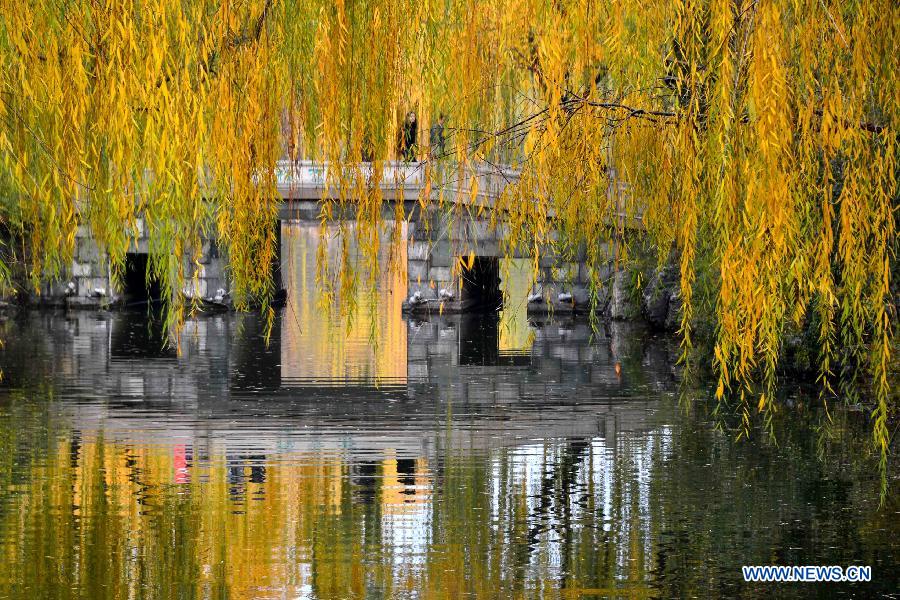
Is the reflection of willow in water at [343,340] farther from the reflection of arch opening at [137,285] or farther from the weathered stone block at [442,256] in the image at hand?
the reflection of arch opening at [137,285]

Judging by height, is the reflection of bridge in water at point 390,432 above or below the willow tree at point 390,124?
below

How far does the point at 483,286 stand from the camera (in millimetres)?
27922

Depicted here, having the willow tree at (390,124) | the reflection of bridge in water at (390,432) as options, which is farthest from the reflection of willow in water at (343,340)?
the willow tree at (390,124)

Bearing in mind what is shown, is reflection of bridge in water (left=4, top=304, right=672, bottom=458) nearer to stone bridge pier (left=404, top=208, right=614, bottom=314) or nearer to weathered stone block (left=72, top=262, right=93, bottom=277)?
stone bridge pier (left=404, top=208, right=614, bottom=314)

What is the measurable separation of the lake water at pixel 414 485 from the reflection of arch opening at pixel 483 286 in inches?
333

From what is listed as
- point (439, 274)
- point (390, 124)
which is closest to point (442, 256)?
point (439, 274)

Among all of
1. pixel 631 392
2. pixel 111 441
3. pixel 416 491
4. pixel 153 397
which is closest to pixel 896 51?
pixel 416 491

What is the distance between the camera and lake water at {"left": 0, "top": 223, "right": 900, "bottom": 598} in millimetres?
7664

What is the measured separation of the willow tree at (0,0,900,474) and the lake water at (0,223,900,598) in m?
1.29

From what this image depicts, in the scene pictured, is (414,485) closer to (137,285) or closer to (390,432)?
(390,432)

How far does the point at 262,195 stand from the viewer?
7078 millimetres

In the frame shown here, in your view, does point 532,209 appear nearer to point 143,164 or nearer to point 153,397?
point 143,164

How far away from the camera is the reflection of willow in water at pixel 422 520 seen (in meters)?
7.55

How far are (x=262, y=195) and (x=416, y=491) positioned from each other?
11.3ft
